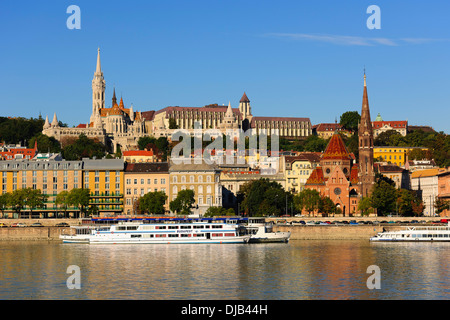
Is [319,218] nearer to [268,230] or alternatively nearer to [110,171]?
[268,230]

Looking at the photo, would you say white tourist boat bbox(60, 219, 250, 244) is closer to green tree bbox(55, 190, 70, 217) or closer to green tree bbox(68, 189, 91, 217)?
green tree bbox(68, 189, 91, 217)

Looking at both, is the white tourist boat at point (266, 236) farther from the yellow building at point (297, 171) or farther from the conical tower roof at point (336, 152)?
the yellow building at point (297, 171)

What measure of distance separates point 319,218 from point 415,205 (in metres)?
14.4

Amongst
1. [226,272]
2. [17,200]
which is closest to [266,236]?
[226,272]

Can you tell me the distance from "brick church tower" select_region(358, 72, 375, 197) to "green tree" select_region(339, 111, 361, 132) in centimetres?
7215

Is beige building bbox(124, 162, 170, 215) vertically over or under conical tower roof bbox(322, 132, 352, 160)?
under

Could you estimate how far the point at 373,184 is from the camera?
4601 inches

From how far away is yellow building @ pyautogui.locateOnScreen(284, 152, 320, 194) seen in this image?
132 m

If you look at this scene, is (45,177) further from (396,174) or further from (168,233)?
(396,174)

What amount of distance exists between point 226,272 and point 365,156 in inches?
2685

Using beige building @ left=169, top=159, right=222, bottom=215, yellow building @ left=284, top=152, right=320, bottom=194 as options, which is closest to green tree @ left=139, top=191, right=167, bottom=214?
beige building @ left=169, top=159, right=222, bottom=215

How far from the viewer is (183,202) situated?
108875 mm
